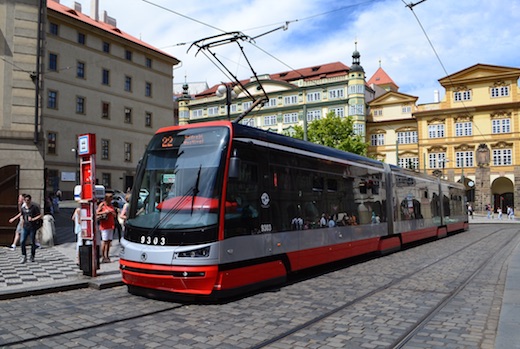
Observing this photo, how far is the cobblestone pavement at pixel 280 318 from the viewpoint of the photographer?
5.37 metres

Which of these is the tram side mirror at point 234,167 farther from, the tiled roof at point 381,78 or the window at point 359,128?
the tiled roof at point 381,78

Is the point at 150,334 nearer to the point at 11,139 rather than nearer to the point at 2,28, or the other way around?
the point at 11,139

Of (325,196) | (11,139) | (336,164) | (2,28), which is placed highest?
(2,28)

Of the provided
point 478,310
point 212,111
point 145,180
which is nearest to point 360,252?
point 478,310

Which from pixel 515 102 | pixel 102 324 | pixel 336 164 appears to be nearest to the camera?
pixel 102 324

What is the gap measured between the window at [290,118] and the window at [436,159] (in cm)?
1946

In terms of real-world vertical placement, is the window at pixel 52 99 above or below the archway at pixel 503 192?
above

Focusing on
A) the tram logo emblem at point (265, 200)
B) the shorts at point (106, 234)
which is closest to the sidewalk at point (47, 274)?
Answer: the shorts at point (106, 234)

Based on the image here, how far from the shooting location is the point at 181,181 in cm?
756

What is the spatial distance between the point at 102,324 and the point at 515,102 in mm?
58796

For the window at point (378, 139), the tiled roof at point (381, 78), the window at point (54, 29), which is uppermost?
the tiled roof at point (381, 78)

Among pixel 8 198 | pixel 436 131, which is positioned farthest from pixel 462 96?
pixel 8 198

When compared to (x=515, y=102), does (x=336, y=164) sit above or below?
below

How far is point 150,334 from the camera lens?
221 inches
